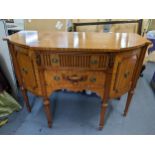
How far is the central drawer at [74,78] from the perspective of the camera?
110cm

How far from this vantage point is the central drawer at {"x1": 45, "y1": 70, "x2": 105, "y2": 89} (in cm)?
110

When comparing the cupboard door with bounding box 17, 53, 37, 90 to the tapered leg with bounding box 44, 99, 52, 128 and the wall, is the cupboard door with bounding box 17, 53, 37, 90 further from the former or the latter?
the wall

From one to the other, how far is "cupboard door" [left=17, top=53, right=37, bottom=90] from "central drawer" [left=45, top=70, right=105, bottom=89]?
133 millimetres

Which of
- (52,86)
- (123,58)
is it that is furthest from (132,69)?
(52,86)

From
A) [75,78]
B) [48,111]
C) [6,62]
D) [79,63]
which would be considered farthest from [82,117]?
[6,62]

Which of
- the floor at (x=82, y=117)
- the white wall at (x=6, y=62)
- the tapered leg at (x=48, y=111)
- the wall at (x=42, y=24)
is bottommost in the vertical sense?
the floor at (x=82, y=117)

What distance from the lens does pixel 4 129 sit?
55.3 inches

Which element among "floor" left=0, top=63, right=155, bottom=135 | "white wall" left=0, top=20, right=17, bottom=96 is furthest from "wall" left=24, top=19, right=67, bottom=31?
"floor" left=0, top=63, right=155, bottom=135

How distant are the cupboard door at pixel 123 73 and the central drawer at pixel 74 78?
0.11m

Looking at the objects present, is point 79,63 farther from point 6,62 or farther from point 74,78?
point 6,62

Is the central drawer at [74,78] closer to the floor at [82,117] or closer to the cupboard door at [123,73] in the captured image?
the cupboard door at [123,73]

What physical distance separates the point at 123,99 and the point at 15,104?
1263 mm

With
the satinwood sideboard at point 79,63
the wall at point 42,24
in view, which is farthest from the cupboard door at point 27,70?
the wall at point 42,24
